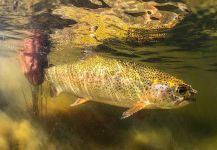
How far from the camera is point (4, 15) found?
35.9ft

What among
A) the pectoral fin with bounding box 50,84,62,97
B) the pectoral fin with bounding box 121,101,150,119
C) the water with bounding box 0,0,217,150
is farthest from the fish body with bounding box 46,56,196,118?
the water with bounding box 0,0,217,150

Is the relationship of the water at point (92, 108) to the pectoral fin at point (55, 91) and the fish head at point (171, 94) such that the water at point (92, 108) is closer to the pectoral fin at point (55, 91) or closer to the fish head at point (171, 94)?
the pectoral fin at point (55, 91)

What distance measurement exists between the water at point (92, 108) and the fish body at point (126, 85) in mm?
2220

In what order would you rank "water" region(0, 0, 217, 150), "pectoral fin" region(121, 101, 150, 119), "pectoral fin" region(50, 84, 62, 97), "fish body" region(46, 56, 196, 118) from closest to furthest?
"pectoral fin" region(121, 101, 150, 119) → "fish body" region(46, 56, 196, 118) → "pectoral fin" region(50, 84, 62, 97) → "water" region(0, 0, 217, 150)

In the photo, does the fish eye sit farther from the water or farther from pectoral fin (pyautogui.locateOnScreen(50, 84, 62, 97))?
pectoral fin (pyautogui.locateOnScreen(50, 84, 62, 97))

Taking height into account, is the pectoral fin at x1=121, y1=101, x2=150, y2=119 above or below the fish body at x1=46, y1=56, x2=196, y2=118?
below

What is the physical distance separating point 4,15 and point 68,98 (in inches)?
300

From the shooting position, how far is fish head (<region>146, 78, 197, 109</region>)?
292 inches

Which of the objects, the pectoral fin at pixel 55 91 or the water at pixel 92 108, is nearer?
the pectoral fin at pixel 55 91

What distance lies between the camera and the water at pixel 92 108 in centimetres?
1117

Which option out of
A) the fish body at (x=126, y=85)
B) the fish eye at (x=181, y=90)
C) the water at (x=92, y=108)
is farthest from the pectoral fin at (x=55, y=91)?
the fish eye at (x=181, y=90)

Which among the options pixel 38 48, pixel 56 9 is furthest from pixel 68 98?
pixel 56 9

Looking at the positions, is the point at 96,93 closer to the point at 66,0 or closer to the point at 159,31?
the point at 66,0

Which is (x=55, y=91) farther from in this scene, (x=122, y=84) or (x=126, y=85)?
(x=126, y=85)
